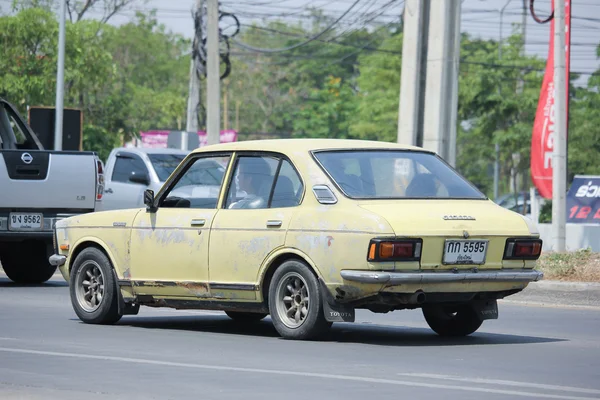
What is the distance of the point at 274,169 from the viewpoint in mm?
11039

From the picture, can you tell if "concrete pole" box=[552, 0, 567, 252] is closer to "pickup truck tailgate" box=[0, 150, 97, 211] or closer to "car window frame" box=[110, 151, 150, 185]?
"pickup truck tailgate" box=[0, 150, 97, 211]

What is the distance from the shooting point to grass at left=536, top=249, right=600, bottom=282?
677 inches

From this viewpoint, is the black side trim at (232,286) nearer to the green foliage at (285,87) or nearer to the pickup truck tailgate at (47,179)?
the pickup truck tailgate at (47,179)

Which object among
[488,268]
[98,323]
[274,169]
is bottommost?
[98,323]

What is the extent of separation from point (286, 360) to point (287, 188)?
75.6 inches

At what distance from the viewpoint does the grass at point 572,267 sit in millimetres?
17203

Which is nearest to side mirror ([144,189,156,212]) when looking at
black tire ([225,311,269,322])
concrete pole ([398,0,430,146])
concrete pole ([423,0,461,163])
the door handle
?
the door handle

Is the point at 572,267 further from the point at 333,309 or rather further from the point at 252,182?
the point at 333,309

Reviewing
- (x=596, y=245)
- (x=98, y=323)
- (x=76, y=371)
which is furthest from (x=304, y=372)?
(x=596, y=245)

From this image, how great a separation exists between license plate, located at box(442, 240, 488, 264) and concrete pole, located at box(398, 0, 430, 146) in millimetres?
12620

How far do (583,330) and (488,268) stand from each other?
211 centimetres

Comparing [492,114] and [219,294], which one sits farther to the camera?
[492,114]

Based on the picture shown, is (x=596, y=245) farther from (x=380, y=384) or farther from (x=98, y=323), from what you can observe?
(x=380, y=384)

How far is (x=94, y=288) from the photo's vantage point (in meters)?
12.3
